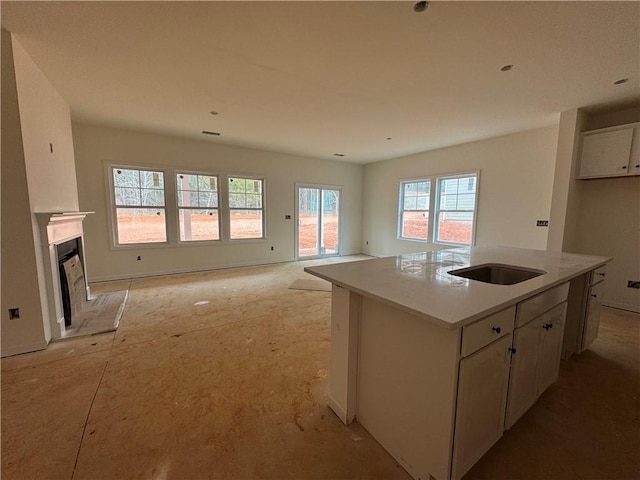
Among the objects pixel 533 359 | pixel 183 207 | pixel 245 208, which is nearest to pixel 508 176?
pixel 533 359

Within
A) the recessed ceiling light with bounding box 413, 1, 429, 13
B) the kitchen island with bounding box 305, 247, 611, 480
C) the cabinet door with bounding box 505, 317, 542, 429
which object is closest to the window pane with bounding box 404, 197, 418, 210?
the kitchen island with bounding box 305, 247, 611, 480

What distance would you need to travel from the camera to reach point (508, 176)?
462 cm

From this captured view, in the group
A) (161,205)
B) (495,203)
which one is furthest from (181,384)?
(495,203)

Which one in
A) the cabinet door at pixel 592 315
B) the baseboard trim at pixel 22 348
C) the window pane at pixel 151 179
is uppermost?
the window pane at pixel 151 179

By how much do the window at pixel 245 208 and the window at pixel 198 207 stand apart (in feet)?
1.10

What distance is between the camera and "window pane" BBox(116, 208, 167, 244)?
4.79 m

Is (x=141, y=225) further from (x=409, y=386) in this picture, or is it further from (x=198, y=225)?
(x=409, y=386)

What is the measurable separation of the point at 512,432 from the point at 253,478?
1.51 metres

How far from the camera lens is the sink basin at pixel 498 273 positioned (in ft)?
6.50

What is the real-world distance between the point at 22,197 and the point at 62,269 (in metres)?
0.96

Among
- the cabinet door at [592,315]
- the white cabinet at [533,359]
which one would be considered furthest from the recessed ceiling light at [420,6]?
the cabinet door at [592,315]

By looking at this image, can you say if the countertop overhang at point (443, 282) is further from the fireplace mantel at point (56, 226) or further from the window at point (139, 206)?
the window at point (139, 206)

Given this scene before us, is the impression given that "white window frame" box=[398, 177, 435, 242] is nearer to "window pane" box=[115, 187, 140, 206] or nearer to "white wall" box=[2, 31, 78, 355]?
"window pane" box=[115, 187, 140, 206]

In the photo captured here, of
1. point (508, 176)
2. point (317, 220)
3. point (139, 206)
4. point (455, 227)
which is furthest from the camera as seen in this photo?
point (317, 220)
